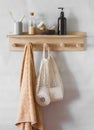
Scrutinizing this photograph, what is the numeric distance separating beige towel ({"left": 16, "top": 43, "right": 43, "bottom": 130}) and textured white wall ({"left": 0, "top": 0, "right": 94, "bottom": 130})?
112mm

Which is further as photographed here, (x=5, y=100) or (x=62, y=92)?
(x=5, y=100)

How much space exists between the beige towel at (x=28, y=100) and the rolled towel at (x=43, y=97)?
4 centimetres

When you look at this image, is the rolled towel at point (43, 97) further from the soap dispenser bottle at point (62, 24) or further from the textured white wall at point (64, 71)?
the soap dispenser bottle at point (62, 24)

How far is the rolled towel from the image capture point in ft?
5.95

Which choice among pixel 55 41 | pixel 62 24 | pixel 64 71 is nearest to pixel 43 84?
pixel 64 71

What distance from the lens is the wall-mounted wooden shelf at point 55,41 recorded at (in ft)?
6.23

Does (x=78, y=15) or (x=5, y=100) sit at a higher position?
(x=78, y=15)

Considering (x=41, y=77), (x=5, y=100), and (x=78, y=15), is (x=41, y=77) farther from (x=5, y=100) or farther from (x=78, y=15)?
(x=78, y=15)

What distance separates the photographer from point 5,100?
199 cm

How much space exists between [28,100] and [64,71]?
35 centimetres

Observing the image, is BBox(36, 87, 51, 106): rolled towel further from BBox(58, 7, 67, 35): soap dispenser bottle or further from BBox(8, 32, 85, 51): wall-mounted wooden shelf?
BBox(58, 7, 67, 35): soap dispenser bottle

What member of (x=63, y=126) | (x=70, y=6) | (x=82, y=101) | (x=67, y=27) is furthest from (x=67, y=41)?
(x=63, y=126)

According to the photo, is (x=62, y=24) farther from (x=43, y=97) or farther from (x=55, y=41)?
(x=43, y=97)

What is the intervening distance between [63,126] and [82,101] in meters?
0.24
